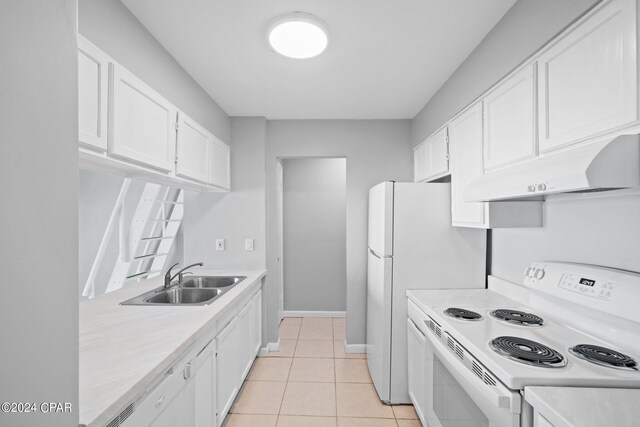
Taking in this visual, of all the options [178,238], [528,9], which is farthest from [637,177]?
[178,238]

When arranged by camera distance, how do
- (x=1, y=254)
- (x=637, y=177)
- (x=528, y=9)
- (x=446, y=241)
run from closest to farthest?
(x=1, y=254) → (x=637, y=177) → (x=528, y=9) → (x=446, y=241)

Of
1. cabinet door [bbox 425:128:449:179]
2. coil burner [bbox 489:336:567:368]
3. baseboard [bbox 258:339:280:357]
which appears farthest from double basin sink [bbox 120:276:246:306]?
cabinet door [bbox 425:128:449:179]

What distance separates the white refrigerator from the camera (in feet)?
7.39

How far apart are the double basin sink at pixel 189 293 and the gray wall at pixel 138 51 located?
133cm

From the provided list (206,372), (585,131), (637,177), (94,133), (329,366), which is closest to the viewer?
(637,177)

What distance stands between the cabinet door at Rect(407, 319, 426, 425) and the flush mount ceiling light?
6.37 ft

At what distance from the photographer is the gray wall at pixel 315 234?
433cm

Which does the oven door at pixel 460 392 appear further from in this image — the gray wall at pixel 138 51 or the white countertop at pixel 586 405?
the gray wall at pixel 138 51

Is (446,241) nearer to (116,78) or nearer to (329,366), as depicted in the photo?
(329,366)

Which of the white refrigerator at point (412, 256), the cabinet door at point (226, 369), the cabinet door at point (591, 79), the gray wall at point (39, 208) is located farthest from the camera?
the white refrigerator at point (412, 256)

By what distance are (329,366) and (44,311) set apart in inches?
111

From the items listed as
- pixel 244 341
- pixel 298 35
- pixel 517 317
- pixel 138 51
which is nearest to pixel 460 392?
pixel 517 317

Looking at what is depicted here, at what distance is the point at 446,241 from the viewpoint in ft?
7.44

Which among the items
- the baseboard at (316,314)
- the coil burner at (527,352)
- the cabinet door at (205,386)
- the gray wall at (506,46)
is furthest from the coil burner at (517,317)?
the baseboard at (316,314)
